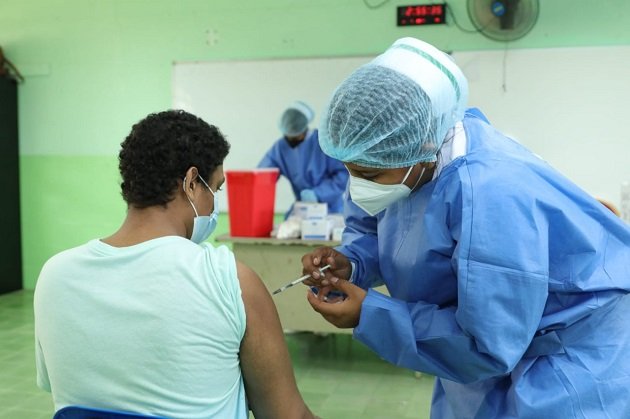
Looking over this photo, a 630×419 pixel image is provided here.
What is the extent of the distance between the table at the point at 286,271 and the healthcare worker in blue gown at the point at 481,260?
2141 millimetres

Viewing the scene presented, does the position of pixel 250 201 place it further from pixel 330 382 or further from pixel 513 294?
pixel 513 294

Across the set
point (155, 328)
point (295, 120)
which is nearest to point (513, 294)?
point (155, 328)

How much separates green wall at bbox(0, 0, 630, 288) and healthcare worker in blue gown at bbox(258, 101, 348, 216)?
869 millimetres

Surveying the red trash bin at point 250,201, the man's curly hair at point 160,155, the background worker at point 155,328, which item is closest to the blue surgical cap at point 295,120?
the red trash bin at point 250,201

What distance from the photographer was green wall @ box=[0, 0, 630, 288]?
4.58 meters

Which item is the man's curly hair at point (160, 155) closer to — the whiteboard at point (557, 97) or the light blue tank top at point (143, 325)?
the light blue tank top at point (143, 325)

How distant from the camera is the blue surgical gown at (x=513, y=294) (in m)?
0.95

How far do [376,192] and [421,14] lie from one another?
3582mm

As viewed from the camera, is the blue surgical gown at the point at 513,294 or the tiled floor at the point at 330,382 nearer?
the blue surgical gown at the point at 513,294

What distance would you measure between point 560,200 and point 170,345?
706mm

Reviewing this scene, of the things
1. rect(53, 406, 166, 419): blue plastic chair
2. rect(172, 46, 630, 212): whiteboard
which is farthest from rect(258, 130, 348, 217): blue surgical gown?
rect(53, 406, 166, 419): blue plastic chair

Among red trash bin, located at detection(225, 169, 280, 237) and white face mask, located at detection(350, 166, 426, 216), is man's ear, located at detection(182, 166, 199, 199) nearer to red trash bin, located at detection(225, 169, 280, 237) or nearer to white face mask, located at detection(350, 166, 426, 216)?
white face mask, located at detection(350, 166, 426, 216)

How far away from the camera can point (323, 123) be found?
3.76 ft

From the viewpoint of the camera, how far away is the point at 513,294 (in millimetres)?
945
